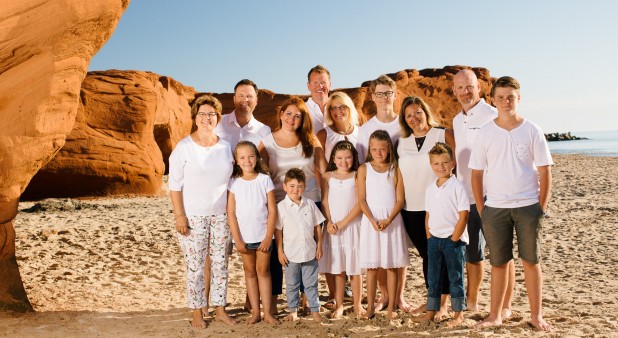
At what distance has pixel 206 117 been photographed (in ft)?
15.6

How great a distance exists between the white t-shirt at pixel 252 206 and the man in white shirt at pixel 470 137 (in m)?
1.66

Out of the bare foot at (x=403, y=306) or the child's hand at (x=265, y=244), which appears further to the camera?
the bare foot at (x=403, y=306)

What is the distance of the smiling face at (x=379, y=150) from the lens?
468 centimetres

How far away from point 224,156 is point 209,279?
1.16m

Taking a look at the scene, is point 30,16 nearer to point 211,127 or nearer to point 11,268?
point 211,127

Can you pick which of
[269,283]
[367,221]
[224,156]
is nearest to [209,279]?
[269,283]

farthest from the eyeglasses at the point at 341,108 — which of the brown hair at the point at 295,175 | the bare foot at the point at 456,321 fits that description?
the bare foot at the point at 456,321

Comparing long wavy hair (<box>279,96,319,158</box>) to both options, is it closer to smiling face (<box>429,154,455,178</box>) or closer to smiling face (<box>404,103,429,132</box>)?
smiling face (<box>404,103,429,132</box>)

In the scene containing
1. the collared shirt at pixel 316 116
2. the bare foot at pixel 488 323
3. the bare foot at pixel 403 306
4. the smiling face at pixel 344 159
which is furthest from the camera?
the collared shirt at pixel 316 116

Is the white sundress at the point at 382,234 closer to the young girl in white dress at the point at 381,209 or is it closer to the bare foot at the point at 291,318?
the young girl in white dress at the point at 381,209

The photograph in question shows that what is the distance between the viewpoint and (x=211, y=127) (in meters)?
4.81

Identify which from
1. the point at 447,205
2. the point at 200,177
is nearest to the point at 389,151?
the point at 447,205

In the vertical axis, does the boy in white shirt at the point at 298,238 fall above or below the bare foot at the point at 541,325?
above

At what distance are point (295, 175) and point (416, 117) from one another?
111 centimetres
